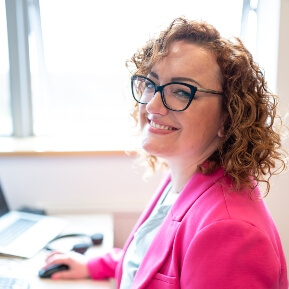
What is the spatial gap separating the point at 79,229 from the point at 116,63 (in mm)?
1020

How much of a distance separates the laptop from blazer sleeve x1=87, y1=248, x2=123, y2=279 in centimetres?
24

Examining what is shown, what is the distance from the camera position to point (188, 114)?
38.3 inches

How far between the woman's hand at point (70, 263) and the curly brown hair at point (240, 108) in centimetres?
51

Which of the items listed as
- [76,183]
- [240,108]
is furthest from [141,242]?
[76,183]

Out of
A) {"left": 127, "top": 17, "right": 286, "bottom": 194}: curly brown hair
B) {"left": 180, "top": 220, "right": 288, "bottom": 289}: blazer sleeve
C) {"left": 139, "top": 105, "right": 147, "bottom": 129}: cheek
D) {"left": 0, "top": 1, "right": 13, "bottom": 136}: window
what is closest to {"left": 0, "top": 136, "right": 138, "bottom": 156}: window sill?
{"left": 0, "top": 1, "right": 13, "bottom": 136}: window

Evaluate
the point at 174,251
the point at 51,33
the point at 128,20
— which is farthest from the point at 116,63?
the point at 174,251

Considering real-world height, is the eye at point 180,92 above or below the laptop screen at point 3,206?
above

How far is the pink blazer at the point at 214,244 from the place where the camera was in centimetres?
75

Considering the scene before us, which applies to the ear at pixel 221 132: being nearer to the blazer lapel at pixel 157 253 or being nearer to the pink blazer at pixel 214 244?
the pink blazer at pixel 214 244

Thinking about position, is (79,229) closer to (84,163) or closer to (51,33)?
(84,163)

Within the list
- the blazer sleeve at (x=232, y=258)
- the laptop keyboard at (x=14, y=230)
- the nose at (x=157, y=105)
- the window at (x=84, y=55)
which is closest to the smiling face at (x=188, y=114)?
the nose at (x=157, y=105)

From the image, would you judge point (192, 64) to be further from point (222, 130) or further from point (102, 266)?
point (102, 266)

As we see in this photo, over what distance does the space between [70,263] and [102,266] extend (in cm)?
10

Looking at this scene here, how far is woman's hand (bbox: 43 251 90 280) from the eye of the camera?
45.4 inches
